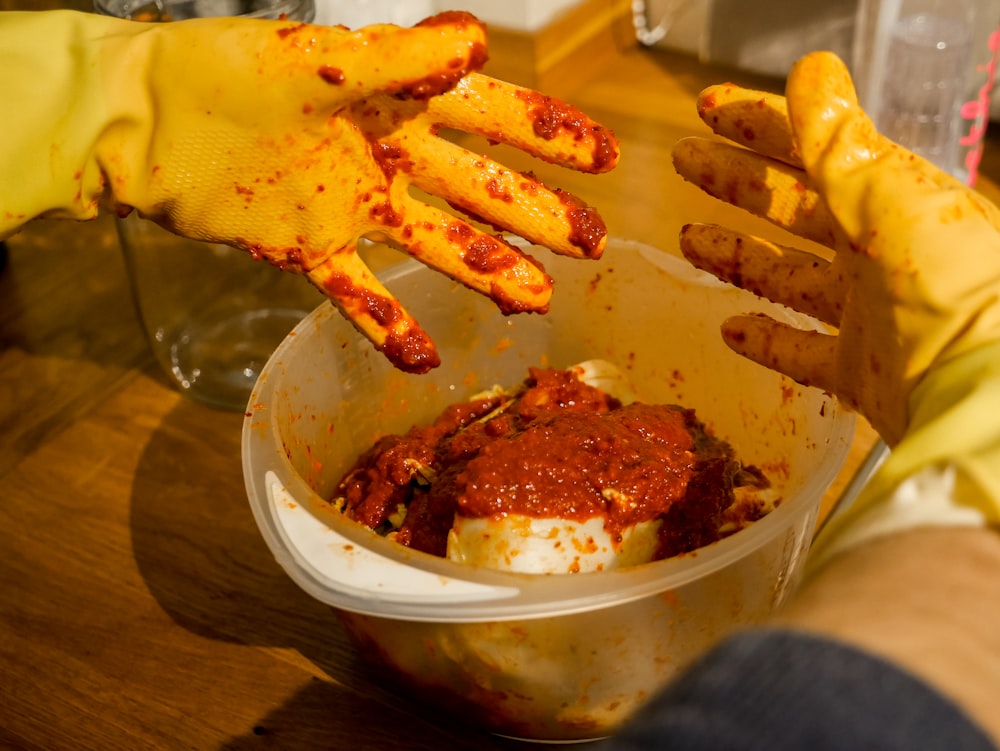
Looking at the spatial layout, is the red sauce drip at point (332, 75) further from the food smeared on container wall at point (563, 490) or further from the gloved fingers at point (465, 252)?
the food smeared on container wall at point (563, 490)

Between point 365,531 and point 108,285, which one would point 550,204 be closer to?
point 365,531

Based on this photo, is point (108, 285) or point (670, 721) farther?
point (108, 285)

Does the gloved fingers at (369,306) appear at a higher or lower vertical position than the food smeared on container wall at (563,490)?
higher

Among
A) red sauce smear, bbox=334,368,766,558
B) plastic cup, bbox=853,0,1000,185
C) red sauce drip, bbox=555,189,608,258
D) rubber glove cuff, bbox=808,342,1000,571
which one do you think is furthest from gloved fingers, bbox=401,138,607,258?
plastic cup, bbox=853,0,1000,185

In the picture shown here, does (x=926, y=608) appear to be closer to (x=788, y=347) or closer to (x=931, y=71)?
(x=788, y=347)

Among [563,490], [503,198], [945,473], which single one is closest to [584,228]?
[503,198]

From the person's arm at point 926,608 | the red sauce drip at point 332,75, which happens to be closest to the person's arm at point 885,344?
the person's arm at point 926,608

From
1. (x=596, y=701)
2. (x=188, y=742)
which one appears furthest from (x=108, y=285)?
(x=596, y=701)
